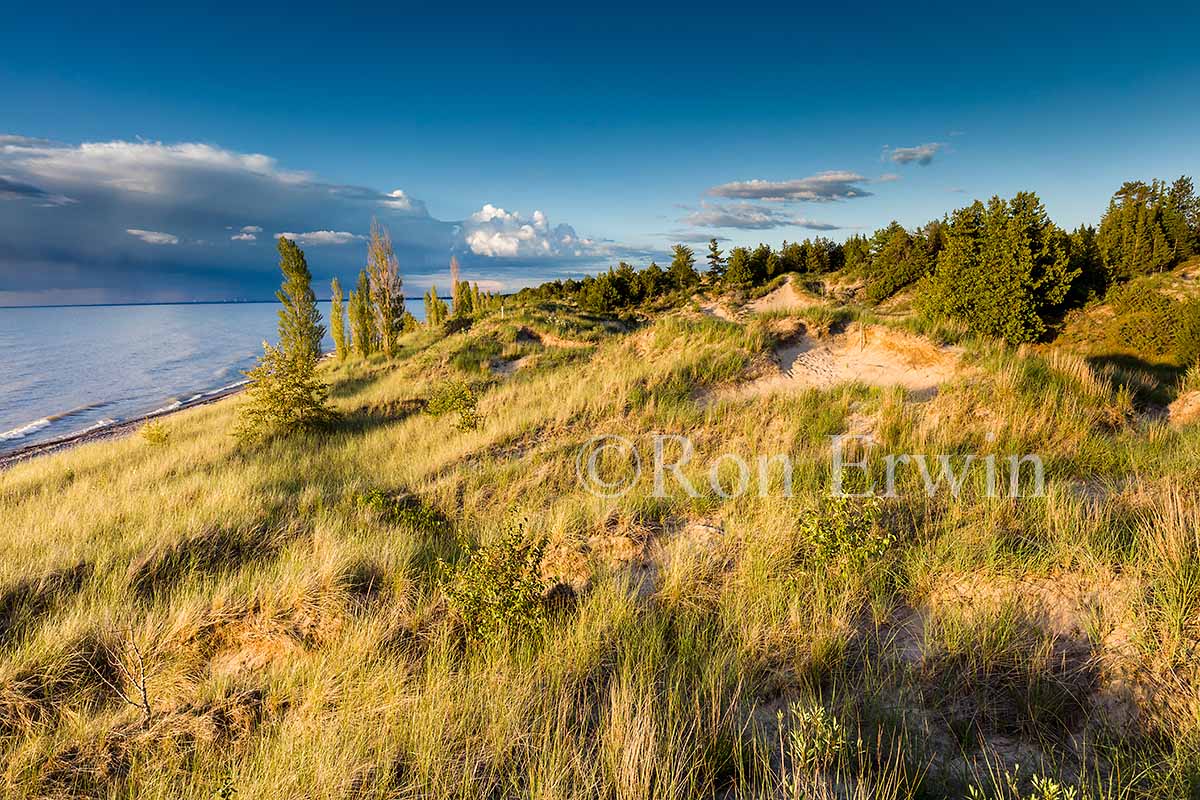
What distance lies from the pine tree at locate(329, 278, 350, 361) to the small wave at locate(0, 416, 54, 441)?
52.1ft

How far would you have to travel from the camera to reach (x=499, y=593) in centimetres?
349

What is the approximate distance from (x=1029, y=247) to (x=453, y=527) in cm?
2780

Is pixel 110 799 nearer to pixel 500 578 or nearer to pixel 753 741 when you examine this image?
pixel 500 578

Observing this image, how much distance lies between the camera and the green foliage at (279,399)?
10.8 metres

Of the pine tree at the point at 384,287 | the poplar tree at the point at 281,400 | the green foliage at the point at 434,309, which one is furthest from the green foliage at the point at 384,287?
the poplar tree at the point at 281,400

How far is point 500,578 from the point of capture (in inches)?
141

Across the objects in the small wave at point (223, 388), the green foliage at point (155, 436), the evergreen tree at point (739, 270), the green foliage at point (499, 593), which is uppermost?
the evergreen tree at point (739, 270)

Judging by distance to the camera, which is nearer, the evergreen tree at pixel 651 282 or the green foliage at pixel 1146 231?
the green foliage at pixel 1146 231

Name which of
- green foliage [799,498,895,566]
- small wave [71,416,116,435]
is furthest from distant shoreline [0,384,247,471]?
green foliage [799,498,895,566]

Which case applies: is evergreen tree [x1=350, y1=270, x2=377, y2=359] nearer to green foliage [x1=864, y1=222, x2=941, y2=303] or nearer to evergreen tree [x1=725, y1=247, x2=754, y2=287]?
evergreen tree [x1=725, y1=247, x2=754, y2=287]

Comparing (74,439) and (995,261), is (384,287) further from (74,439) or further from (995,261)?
(995,261)

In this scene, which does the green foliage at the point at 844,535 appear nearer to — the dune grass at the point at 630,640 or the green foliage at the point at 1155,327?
the dune grass at the point at 630,640

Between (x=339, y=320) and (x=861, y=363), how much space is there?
1351 inches

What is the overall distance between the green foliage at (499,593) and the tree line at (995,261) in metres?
13.5
